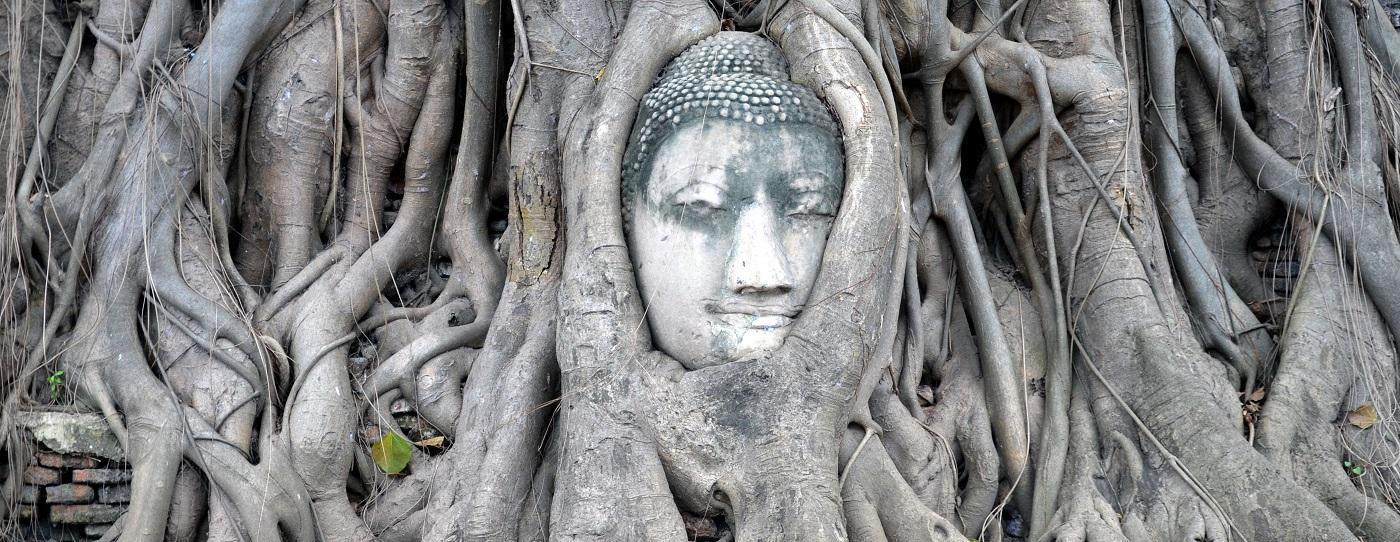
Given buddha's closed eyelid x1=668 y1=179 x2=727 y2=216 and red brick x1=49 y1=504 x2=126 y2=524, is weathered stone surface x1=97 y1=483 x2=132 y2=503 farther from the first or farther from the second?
buddha's closed eyelid x1=668 y1=179 x2=727 y2=216

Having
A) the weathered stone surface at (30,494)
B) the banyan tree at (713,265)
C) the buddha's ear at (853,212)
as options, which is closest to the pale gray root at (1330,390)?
the banyan tree at (713,265)

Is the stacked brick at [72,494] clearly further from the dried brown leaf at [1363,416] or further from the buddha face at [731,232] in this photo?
the dried brown leaf at [1363,416]

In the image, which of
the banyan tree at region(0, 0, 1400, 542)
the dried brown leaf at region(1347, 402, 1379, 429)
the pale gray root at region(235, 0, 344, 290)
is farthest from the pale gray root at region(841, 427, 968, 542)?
the pale gray root at region(235, 0, 344, 290)

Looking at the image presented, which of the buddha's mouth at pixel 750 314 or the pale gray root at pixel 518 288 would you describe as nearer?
the buddha's mouth at pixel 750 314

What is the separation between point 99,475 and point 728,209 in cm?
183

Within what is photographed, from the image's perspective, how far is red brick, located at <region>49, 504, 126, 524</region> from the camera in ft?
9.80

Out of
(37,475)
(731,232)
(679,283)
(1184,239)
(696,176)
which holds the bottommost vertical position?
(37,475)

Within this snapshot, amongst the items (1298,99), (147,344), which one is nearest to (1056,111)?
(1298,99)

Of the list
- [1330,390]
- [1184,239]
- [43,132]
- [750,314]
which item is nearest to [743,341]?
[750,314]

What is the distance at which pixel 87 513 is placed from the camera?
9.82 ft

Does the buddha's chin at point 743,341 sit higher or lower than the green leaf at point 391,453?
higher

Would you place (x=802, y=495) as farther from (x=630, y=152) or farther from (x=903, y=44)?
(x=903, y=44)

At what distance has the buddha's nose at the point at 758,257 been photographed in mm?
2652

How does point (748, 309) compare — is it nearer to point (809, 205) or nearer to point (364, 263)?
point (809, 205)
